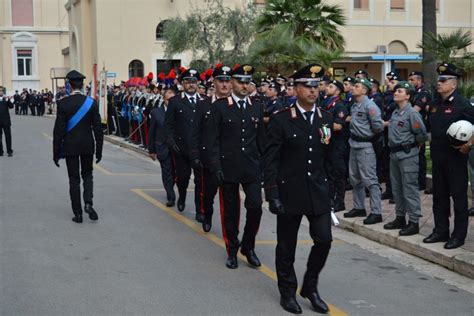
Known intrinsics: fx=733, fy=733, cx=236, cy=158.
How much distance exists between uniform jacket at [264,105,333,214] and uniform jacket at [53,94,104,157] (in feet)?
14.4

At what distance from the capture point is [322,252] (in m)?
6.19

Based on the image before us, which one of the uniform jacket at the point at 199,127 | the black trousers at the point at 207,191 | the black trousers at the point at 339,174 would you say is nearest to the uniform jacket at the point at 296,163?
the uniform jacket at the point at 199,127

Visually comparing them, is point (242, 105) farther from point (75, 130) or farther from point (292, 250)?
point (75, 130)

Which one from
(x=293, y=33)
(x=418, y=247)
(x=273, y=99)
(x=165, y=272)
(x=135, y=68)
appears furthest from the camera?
(x=135, y=68)

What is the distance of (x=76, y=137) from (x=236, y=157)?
10.3 feet

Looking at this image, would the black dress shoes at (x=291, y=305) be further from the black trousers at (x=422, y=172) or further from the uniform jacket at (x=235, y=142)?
the black trousers at (x=422, y=172)

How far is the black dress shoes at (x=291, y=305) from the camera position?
6113 mm

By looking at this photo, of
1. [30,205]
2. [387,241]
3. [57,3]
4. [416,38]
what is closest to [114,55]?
[416,38]

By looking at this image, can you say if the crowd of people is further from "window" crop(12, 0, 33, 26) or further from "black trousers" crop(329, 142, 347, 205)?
"window" crop(12, 0, 33, 26)

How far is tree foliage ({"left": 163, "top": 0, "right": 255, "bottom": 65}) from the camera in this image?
31.3 metres

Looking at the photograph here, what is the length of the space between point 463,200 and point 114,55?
37804 millimetres

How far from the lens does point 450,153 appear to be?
823 cm

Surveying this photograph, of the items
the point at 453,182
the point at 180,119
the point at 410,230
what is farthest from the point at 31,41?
the point at 453,182

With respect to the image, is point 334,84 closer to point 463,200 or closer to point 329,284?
point 463,200
